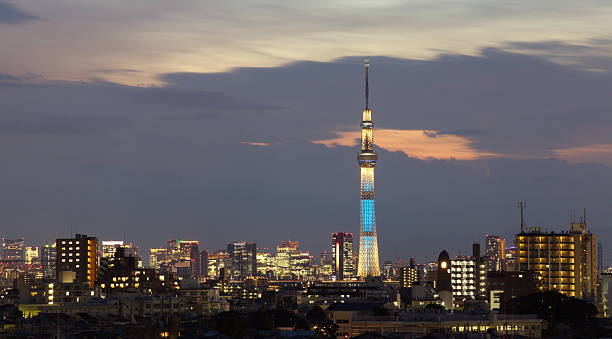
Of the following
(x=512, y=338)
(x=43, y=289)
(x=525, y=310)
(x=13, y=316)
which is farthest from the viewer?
(x=43, y=289)

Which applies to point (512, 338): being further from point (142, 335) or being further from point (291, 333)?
point (142, 335)

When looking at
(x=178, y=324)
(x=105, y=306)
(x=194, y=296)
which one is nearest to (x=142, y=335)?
(x=178, y=324)

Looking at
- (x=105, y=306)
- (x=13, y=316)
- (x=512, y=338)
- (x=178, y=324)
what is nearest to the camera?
(x=512, y=338)

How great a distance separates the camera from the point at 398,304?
167m

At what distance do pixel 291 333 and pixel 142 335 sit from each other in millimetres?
11939

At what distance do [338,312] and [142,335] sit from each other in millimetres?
31108

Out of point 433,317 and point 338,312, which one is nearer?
point 433,317

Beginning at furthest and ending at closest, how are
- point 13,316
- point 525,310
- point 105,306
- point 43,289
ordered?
point 43,289 < point 105,306 < point 525,310 < point 13,316

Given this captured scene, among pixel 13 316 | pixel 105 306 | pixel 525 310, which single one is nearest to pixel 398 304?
pixel 525 310

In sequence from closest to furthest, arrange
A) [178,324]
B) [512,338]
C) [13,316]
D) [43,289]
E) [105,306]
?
[512,338]
[178,324]
[13,316]
[105,306]
[43,289]

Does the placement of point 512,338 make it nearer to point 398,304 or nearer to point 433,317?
point 433,317

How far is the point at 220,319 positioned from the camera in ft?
432

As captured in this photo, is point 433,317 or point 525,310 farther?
point 525,310

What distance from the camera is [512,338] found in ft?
393
